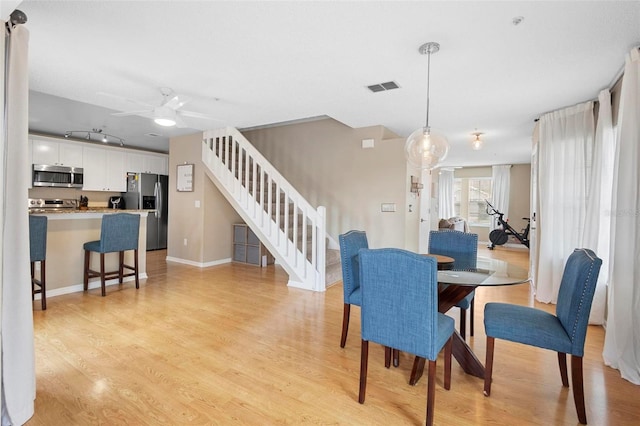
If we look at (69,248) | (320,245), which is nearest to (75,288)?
(69,248)

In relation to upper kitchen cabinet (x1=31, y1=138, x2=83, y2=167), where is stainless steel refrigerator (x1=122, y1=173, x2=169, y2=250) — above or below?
A: below

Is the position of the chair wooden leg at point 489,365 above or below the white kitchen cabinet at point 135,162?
below

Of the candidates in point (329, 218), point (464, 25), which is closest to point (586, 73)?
point (464, 25)

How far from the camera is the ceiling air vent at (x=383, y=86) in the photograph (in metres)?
3.21

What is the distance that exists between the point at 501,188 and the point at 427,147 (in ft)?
25.8

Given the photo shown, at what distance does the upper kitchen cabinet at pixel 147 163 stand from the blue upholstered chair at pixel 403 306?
23.3 ft

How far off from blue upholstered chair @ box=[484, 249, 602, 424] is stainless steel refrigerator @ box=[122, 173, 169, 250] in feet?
23.0

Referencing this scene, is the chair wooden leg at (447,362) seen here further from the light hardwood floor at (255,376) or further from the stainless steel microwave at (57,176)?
the stainless steel microwave at (57,176)

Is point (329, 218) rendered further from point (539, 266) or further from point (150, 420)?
point (150, 420)

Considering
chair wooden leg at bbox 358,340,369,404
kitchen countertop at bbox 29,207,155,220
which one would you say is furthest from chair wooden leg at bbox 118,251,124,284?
chair wooden leg at bbox 358,340,369,404

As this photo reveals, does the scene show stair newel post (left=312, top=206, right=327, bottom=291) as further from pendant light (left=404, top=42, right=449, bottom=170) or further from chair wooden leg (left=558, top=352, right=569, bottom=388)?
chair wooden leg (left=558, top=352, right=569, bottom=388)

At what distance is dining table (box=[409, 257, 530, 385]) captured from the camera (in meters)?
1.96

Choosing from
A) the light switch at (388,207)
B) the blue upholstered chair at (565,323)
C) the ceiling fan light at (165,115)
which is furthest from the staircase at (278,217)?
the blue upholstered chair at (565,323)

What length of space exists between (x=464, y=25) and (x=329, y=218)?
3.78 metres
